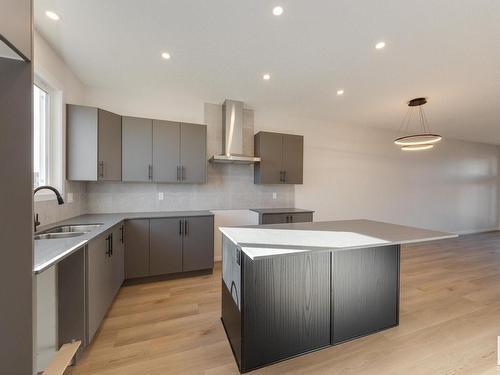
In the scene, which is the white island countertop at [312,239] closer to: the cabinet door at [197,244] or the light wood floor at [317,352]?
the light wood floor at [317,352]

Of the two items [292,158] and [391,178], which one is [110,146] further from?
[391,178]

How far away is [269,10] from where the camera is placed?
1.71 m

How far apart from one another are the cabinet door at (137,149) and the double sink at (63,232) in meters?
0.83

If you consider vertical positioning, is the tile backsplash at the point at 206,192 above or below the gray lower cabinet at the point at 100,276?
above

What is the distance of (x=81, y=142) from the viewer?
253cm

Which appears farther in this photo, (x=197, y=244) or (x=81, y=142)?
(x=197, y=244)

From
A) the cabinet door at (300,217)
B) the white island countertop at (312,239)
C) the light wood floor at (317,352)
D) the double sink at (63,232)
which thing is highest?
the white island countertop at (312,239)

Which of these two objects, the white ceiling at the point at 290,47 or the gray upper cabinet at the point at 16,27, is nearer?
the gray upper cabinet at the point at 16,27

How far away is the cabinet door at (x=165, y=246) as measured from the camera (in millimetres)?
2736

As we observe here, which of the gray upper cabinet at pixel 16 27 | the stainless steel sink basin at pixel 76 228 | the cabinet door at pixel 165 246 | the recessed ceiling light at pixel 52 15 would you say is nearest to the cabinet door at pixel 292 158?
the cabinet door at pixel 165 246

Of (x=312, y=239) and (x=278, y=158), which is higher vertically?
(x=278, y=158)

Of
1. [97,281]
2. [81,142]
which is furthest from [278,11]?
[97,281]

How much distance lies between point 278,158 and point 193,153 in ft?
4.82

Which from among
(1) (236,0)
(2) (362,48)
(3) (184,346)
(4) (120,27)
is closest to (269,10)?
(1) (236,0)
